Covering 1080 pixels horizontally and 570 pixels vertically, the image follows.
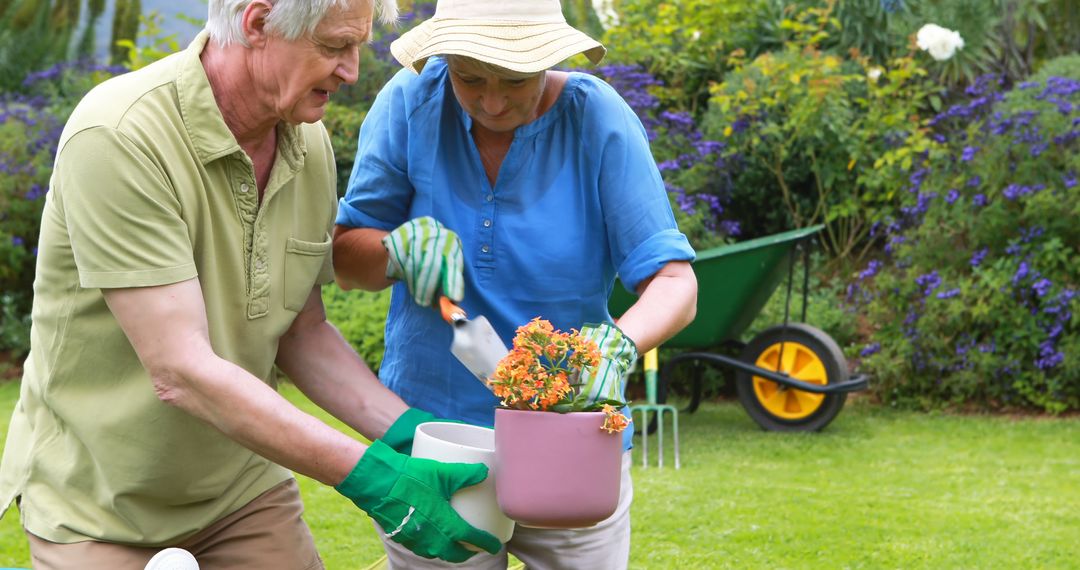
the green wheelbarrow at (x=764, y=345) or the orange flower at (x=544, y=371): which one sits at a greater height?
the orange flower at (x=544, y=371)

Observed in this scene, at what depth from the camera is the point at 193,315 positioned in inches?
74.4

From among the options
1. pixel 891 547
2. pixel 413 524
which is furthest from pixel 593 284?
pixel 891 547

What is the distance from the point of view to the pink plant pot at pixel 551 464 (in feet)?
6.35

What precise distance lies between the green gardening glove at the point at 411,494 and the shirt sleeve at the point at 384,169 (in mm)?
608

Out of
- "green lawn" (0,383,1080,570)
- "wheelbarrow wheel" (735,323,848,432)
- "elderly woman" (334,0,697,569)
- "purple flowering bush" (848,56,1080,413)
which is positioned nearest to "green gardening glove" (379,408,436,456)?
"elderly woman" (334,0,697,569)

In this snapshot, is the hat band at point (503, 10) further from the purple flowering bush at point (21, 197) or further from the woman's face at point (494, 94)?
the purple flowering bush at point (21, 197)

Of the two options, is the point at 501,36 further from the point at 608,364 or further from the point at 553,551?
the point at 553,551

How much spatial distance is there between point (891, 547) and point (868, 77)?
4.22 m

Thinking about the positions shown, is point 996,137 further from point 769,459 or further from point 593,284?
point 593,284

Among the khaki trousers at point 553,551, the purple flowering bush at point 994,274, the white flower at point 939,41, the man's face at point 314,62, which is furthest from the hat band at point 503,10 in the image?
the white flower at point 939,41

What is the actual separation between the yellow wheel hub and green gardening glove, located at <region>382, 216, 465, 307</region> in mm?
4099

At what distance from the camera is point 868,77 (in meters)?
7.82

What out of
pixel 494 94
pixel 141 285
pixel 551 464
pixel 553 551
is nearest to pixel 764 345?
pixel 553 551

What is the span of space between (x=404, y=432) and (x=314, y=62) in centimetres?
68
